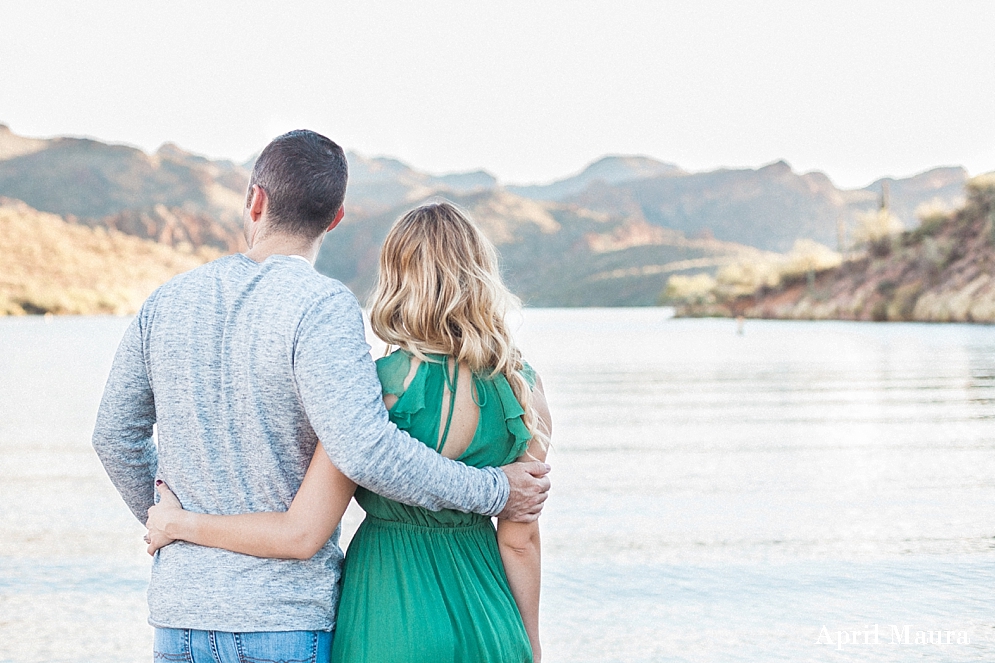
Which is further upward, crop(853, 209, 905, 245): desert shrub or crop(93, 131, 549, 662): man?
crop(853, 209, 905, 245): desert shrub

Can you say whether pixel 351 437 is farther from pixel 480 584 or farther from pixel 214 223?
pixel 214 223

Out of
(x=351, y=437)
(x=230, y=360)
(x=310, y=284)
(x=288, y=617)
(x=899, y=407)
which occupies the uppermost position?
(x=310, y=284)

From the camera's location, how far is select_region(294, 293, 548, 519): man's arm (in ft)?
6.41

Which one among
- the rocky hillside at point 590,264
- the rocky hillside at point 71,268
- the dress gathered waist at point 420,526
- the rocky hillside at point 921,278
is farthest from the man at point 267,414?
the rocky hillside at point 590,264

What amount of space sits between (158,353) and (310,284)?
0.37 m

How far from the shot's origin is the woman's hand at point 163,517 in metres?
2.12

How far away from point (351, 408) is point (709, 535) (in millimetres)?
5754

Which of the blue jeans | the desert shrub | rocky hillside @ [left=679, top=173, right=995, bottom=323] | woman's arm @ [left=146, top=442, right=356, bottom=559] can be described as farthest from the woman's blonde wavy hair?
the desert shrub

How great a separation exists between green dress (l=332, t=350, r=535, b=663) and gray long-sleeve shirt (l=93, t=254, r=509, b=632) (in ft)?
0.29

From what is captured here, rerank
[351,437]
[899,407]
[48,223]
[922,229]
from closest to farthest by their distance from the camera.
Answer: [351,437], [899,407], [922,229], [48,223]

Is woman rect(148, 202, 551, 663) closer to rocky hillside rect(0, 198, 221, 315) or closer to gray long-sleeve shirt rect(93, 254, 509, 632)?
gray long-sleeve shirt rect(93, 254, 509, 632)

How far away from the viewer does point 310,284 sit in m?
2.00

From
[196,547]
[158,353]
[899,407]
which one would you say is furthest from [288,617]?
[899,407]

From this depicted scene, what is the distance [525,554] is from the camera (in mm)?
2400
